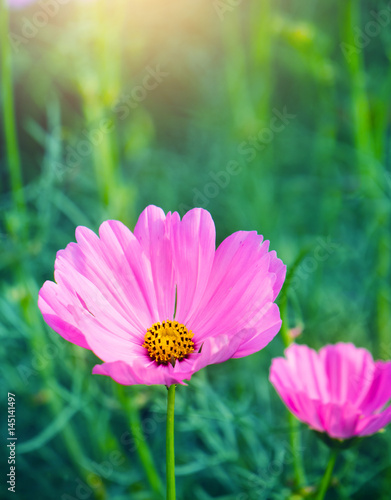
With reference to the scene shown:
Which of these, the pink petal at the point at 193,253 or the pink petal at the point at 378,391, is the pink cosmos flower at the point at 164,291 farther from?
the pink petal at the point at 378,391

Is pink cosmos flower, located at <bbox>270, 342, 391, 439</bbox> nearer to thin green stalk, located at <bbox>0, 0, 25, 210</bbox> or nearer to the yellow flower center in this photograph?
the yellow flower center

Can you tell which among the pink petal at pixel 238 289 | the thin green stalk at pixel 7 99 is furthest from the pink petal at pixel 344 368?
the thin green stalk at pixel 7 99

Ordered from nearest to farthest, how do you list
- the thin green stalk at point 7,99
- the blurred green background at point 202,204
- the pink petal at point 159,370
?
the pink petal at point 159,370 → the thin green stalk at point 7,99 → the blurred green background at point 202,204

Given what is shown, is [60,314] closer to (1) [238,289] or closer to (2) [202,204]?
(1) [238,289]

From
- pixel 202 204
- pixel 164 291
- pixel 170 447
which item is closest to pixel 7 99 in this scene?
pixel 164 291

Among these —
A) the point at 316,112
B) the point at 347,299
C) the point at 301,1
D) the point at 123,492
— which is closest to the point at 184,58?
the point at 301,1

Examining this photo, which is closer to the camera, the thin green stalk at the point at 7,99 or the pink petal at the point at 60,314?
the pink petal at the point at 60,314

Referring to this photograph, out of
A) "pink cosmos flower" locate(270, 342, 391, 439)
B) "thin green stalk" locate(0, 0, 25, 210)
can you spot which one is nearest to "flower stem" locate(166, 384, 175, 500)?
"pink cosmos flower" locate(270, 342, 391, 439)

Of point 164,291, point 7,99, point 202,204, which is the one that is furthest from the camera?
point 202,204
